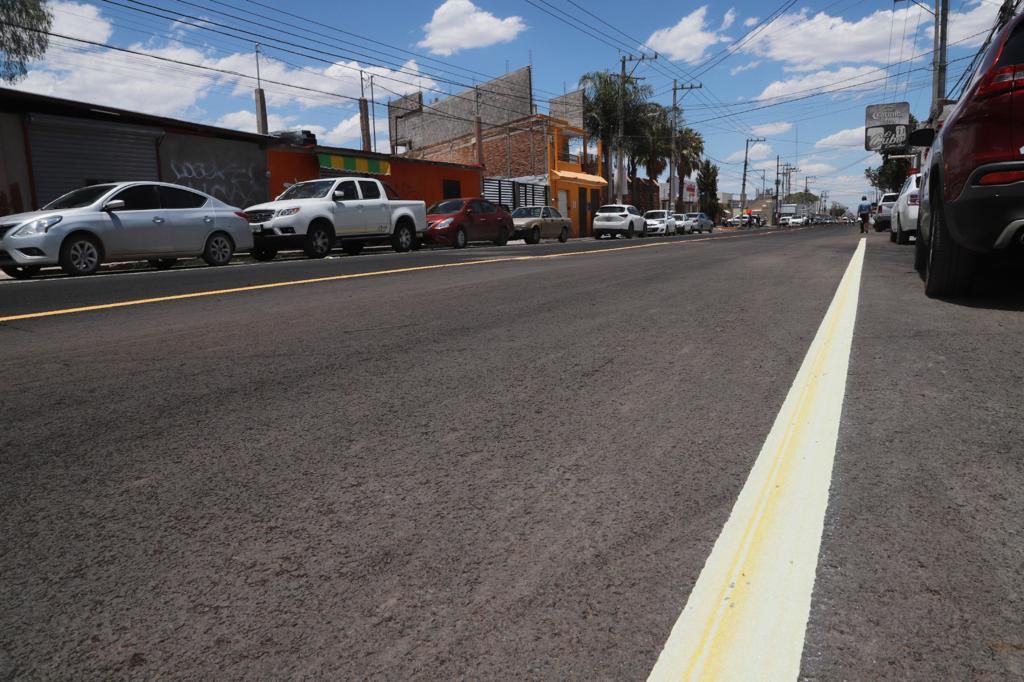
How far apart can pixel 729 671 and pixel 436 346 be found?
3.24 m

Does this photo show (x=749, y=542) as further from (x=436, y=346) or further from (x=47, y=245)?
(x=47, y=245)

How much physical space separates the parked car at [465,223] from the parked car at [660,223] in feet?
64.1

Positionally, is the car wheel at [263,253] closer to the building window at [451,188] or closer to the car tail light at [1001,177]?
the car tail light at [1001,177]

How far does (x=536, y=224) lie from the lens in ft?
92.0

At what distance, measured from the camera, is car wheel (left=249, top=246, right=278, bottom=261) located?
15.3 meters

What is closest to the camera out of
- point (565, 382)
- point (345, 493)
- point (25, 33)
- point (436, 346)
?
point (345, 493)

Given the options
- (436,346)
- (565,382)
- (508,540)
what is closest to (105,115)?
(436,346)

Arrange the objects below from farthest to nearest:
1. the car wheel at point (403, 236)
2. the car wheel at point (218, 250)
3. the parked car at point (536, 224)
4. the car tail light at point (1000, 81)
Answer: the parked car at point (536, 224) < the car wheel at point (403, 236) < the car wheel at point (218, 250) < the car tail light at point (1000, 81)

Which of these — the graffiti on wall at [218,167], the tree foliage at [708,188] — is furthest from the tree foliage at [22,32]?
the tree foliage at [708,188]

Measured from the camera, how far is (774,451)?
2406 mm

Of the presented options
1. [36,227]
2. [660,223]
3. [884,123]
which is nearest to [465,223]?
[36,227]

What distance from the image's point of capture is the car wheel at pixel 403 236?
58.5 ft

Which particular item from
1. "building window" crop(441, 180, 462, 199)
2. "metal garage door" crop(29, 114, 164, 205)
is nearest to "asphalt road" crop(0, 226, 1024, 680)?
"metal garage door" crop(29, 114, 164, 205)

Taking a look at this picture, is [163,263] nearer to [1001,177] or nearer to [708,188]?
[1001,177]
